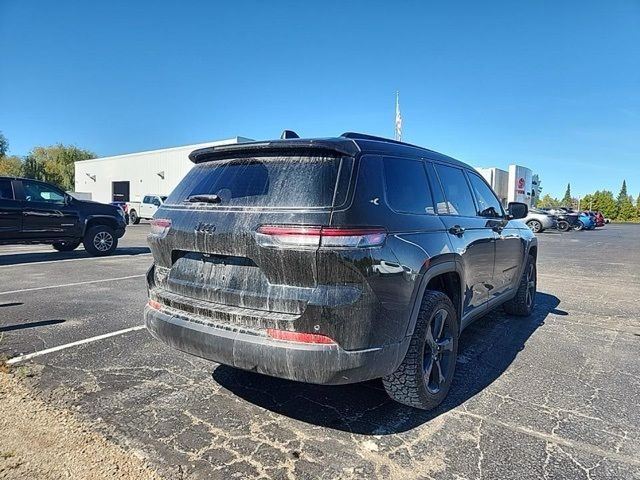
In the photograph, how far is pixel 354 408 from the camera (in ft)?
10.1

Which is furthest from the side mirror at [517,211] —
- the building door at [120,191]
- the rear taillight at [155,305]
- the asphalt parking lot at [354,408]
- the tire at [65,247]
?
the building door at [120,191]

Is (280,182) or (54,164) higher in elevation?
(54,164)

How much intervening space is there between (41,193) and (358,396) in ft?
32.8

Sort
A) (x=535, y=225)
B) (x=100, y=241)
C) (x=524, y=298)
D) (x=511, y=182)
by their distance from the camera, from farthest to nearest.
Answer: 1. (x=511, y=182)
2. (x=535, y=225)
3. (x=100, y=241)
4. (x=524, y=298)

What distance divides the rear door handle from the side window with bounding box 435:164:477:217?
0.48 feet

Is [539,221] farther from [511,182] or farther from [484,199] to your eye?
[484,199]

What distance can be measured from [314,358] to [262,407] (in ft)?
3.16

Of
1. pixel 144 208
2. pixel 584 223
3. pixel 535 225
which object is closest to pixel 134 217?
pixel 144 208

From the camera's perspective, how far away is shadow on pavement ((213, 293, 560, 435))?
2.90 metres

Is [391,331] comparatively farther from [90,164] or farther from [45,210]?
[90,164]

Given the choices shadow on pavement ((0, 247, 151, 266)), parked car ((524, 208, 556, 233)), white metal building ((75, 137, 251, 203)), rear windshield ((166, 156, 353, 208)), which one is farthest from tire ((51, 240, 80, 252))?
parked car ((524, 208, 556, 233))

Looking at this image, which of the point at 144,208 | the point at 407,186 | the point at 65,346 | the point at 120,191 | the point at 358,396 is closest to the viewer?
the point at 407,186

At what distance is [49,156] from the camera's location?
226ft

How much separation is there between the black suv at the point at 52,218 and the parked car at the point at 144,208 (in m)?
14.8
